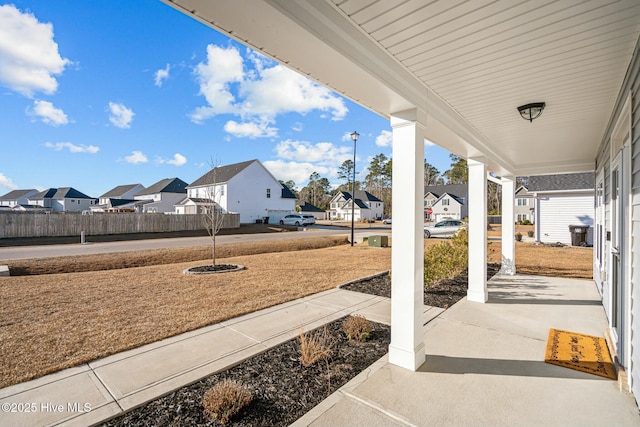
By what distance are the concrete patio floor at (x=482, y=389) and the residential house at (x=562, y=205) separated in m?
12.8

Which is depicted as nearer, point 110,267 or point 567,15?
point 567,15

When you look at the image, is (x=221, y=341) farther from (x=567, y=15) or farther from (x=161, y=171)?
(x=161, y=171)

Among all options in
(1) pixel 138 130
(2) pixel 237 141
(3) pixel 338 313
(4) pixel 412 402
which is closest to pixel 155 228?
(1) pixel 138 130

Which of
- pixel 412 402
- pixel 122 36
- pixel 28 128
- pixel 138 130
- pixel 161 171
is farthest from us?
pixel 161 171

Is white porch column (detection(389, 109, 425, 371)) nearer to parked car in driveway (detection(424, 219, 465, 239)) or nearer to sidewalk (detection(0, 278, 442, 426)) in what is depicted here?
sidewalk (detection(0, 278, 442, 426))

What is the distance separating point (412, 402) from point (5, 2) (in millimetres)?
8013

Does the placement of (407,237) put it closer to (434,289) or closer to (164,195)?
(434,289)

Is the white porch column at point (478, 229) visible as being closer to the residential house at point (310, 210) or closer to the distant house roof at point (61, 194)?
the residential house at point (310, 210)

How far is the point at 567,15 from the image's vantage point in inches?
72.1

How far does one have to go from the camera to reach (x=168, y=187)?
119 ft

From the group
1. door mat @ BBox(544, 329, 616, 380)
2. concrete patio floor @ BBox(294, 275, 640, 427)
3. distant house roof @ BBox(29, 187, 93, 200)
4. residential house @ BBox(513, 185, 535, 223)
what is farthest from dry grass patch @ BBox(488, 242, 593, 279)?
distant house roof @ BBox(29, 187, 93, 200)

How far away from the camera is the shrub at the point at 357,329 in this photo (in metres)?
3.67

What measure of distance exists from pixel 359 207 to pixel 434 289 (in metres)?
39.9

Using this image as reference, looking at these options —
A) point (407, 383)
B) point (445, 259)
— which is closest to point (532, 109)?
point (407, 383)
